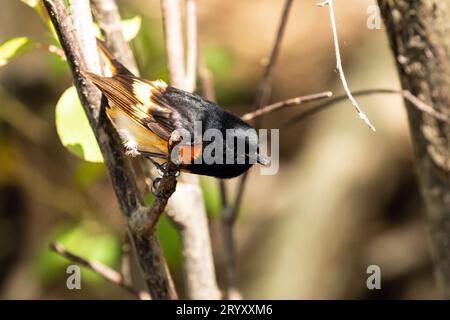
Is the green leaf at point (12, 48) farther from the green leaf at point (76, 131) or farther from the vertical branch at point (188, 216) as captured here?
the vertical branch at point (188, 216)

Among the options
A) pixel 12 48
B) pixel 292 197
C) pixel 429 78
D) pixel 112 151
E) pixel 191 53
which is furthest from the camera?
pixel 292 197

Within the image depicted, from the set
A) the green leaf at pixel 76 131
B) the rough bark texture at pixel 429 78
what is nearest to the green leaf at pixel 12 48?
the green leaf at pixel 76 131

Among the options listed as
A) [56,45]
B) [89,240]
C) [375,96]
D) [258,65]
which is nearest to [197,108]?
[56,45]

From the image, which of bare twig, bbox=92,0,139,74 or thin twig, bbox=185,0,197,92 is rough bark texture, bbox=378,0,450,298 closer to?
thin twig, bbox=185,0,197,92

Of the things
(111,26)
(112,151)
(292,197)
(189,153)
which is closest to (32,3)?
(111,26)

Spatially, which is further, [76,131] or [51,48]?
[51,48]


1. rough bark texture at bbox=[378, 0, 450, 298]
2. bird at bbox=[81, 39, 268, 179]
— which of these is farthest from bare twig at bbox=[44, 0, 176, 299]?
rough bark texture at bbox=[378, 0, 450, 298]

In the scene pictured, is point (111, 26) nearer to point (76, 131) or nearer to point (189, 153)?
point (76, 131)

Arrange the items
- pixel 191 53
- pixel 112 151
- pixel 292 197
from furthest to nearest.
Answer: pixel 292 197
pixel 191 53
pixel 112 151
